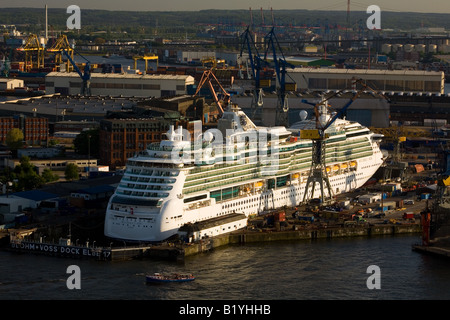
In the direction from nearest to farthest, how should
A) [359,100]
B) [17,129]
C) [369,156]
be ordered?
[369,156], [17,129], [359,100]

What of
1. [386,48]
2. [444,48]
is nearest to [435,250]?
[386,48]

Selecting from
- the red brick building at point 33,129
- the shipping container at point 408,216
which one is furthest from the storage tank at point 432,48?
the shipping container at point 408,216

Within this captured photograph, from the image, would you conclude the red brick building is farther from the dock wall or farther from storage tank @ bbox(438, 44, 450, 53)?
storage tank @ bbox(438, 44, 450, 53)

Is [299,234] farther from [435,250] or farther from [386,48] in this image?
[386,48]

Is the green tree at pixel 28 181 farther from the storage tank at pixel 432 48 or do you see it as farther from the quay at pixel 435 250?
the storage tank at pixel 432 48

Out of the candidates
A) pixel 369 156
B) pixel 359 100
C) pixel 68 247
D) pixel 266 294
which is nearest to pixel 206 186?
pixel 68 247

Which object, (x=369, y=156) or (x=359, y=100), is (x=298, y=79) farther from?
(x=369, y=156)

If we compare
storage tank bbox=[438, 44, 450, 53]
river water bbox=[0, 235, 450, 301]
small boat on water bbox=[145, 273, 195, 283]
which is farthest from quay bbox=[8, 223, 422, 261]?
storage tank bbox=[438, 44, 450, 53]
